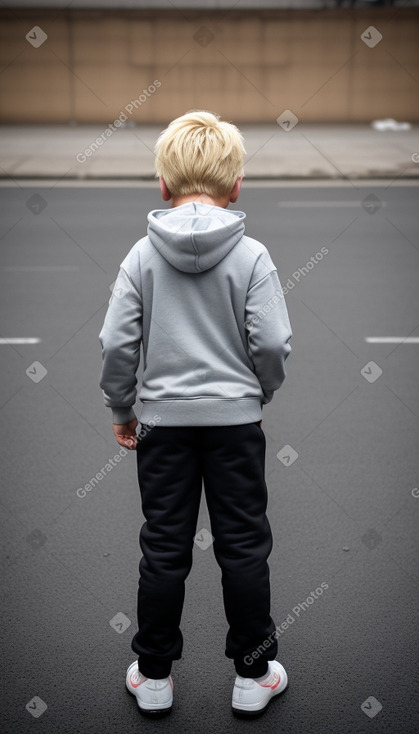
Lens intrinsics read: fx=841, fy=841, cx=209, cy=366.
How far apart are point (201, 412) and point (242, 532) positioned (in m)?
0.39

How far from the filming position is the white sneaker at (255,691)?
2.58 metres

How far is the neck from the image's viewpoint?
2.37 m

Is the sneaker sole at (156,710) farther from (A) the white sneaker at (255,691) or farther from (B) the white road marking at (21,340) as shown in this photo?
(B) the white road marking at (21,340)

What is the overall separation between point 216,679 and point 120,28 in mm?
24611

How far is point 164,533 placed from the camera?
2463 mm

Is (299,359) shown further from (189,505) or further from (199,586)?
(189,505)

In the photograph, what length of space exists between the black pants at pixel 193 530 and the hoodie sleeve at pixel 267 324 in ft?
0.67

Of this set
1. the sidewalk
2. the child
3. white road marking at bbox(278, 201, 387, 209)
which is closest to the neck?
the child

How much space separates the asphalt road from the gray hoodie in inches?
37.5

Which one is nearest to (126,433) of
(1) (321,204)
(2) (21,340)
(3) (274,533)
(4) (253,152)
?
(3) (274,533)

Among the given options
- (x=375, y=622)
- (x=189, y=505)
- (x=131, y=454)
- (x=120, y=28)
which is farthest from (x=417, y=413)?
(x=120, y=28)

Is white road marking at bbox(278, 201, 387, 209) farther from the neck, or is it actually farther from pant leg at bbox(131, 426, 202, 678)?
pant leg at bbox(131, 426, 202, 678)

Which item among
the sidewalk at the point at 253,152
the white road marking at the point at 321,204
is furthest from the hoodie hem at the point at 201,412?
the sidewalk at the point at 253,152

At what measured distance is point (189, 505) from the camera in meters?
2.47
